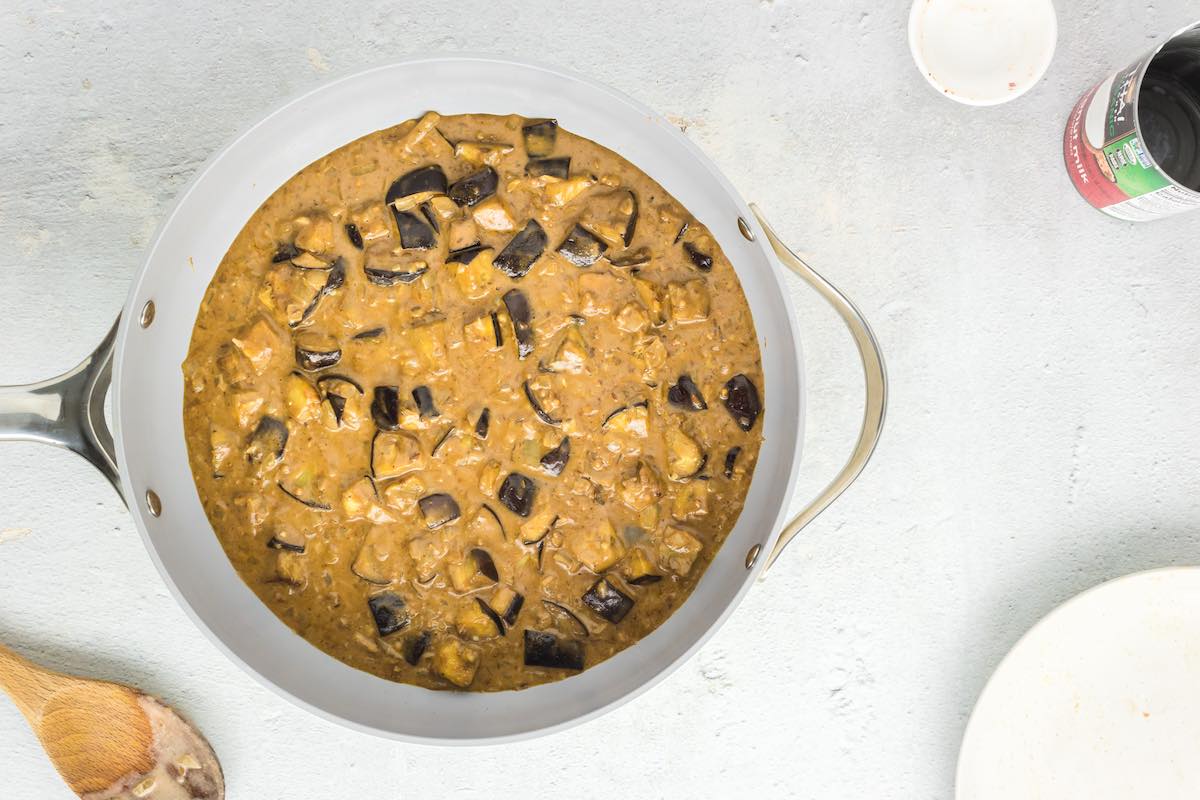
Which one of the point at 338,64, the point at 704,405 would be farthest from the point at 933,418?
the point at 338,64

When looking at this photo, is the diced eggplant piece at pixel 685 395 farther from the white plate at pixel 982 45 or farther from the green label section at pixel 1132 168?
the green label section at pixel 1132 168

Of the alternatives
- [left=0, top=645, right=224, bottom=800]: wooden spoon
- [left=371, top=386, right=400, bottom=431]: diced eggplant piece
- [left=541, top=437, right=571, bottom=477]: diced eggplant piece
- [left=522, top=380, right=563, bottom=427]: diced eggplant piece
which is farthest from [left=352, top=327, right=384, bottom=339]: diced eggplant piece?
[left=0, top=645, right=224, bottom=800]: wooden spoon

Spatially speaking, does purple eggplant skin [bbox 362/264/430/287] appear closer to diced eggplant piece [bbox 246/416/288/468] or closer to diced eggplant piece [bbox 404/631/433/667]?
diced eggplant piece [bbox 246/416/288/468]

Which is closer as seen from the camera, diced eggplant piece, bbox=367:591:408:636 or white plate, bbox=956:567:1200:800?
diced eggplant piece, bbox=367:591:408:636

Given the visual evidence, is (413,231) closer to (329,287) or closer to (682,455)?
(329,287)

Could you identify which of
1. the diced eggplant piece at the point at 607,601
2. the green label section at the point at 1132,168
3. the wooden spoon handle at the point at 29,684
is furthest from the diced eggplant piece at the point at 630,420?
the wooden spoon handle at the point at 29,684

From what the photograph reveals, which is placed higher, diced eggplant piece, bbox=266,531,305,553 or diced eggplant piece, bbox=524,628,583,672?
diced eggplant piece, bbox=266,531,305,553

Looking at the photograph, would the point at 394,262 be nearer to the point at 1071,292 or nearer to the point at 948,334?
the point at 948,334
